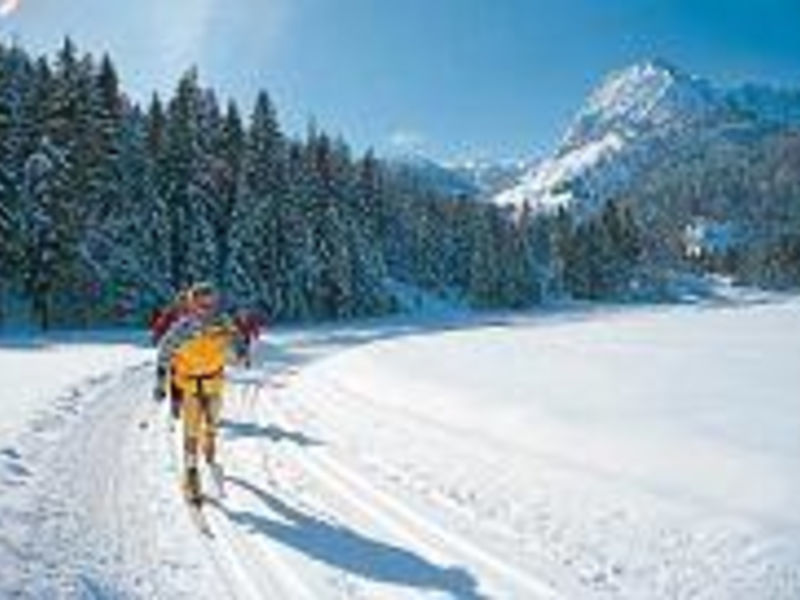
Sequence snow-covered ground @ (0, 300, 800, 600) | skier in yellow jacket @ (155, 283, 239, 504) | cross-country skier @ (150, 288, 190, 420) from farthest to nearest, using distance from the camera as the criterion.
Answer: cross-country skier @ (150, 288, 190, 420) < skier in yellow jacket @ (155, 283, 239, 504) < snow-covered ground @ (0, 300, 800, 600)

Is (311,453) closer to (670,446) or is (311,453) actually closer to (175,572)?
(670,446)

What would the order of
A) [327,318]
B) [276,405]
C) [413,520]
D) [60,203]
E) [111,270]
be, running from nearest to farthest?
1. [413,520]
2. [276,405]
3. [60,203]
4. [111,270]
5. [327,318]

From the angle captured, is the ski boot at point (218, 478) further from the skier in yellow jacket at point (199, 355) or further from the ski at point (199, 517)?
the ski at point (199, 517)

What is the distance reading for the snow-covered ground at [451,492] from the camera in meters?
10.7

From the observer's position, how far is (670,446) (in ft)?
46.3

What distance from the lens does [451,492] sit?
572 inches

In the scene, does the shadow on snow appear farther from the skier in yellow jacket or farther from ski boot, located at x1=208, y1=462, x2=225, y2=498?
the skier in yellow jacket

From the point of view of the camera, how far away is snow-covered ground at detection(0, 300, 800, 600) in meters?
10.7

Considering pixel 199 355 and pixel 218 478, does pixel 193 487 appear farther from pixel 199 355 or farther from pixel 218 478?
pixel 199 355

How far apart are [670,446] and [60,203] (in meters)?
49.5

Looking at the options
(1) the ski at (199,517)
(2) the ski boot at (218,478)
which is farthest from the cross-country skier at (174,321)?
(1) the ski at (199,517)

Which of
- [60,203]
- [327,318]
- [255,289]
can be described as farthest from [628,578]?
[327,318]

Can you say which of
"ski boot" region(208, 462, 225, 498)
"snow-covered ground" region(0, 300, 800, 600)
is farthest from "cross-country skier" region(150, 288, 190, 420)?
"snow-covered ground" region(0, 300, 800, 600)

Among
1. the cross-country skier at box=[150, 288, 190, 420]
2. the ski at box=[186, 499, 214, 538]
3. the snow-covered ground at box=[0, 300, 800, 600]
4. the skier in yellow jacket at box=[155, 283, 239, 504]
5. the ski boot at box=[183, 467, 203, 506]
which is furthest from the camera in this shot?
the cross-country skier at box=[150, 288, 190, 420]
